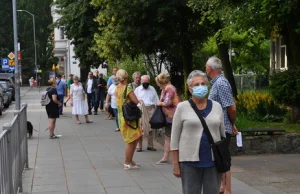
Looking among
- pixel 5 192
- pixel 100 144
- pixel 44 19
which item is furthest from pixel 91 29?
pixel 44 19

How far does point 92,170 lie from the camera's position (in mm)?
9648

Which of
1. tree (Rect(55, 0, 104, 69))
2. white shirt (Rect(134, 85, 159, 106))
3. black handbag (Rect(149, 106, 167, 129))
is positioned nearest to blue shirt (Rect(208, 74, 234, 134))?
black handbag (Rect(149, 106, 167, 129))

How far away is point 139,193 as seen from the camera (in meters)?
7.73

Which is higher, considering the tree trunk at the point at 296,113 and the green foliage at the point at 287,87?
the green foliage at the point at 287,87

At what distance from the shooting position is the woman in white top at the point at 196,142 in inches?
204

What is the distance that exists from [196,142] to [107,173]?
439cm

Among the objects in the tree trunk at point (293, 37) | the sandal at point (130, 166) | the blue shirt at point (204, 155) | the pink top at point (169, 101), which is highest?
the tree trunk at point (293, 37)

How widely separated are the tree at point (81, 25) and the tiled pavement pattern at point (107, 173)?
13.7 m

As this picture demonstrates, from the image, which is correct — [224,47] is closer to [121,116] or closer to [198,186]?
[121,116]

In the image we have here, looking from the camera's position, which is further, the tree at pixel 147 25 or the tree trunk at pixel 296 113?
the tree at pixel 147 25

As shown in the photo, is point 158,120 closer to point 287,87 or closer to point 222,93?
point 222,93

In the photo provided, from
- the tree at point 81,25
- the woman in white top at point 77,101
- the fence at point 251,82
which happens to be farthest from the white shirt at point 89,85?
the fence at point 251,82

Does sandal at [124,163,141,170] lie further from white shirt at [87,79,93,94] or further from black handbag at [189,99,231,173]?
white shirt at [87,79,93,94]

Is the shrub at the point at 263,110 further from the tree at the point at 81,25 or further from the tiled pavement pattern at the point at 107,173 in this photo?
the tree at the point at 81,25
